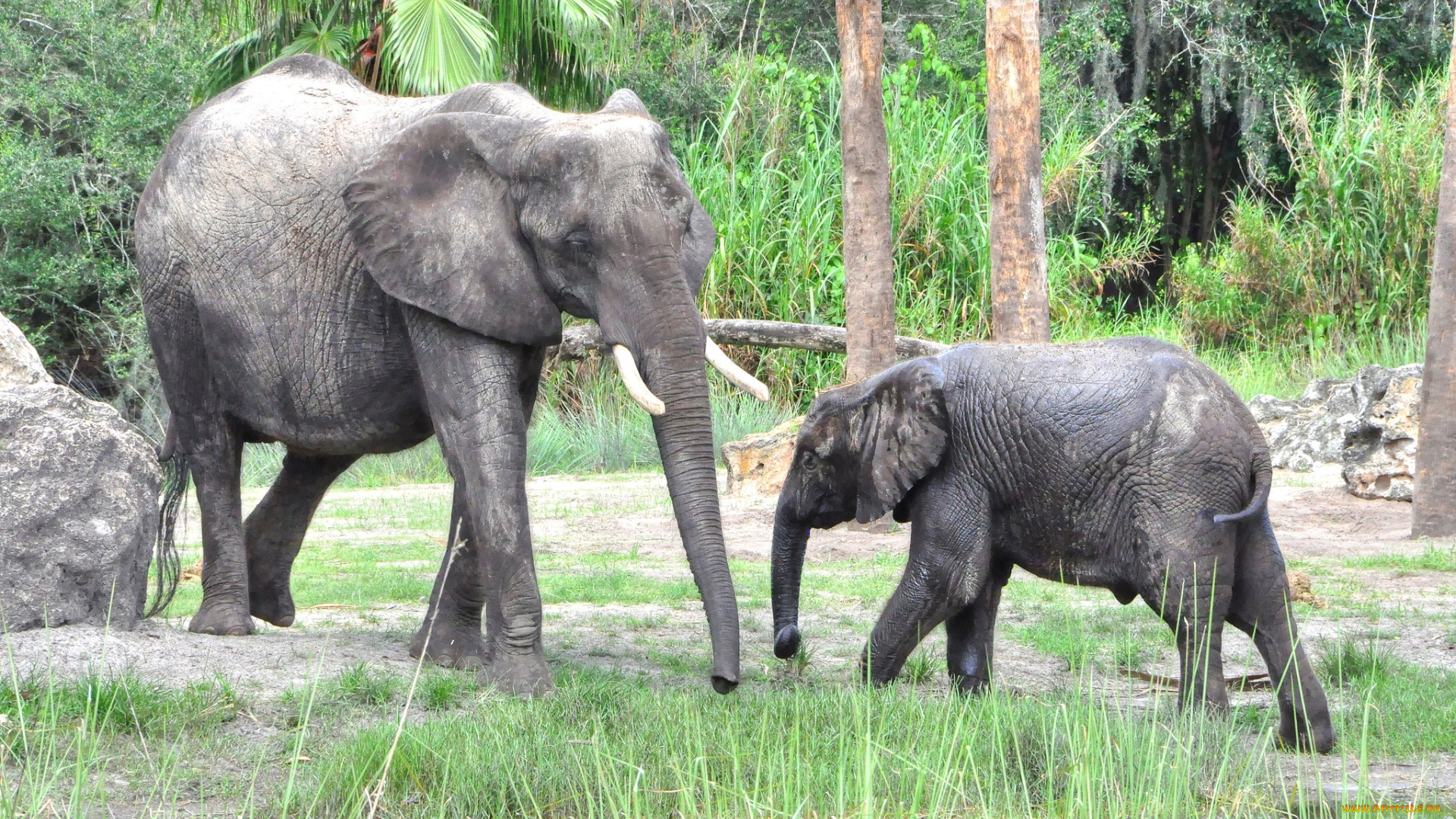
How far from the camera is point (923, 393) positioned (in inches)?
209

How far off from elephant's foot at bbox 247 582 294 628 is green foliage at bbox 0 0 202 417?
13.3m

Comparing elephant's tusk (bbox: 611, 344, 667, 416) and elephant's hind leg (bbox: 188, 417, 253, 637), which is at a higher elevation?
elephant's tusk (bbox: 611, 344, 667, 416)

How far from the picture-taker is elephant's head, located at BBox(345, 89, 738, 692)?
16.5 feet

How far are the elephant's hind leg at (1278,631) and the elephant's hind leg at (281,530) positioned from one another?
387cm

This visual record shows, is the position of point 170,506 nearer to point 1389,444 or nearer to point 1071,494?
point 1071,494

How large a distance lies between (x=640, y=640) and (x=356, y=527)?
18.2 feet

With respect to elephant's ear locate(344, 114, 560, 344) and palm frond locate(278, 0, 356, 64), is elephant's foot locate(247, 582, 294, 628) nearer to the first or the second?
elephant's ear locate(344, 114, 560, 344)

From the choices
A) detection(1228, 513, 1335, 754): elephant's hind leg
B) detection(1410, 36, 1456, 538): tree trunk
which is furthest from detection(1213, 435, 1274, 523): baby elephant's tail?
detection(1410, 36, 1456, 538): tree trunk

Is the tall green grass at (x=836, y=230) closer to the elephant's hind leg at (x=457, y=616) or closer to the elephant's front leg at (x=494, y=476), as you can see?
the elephant's hind leg at (x=457, y=616)

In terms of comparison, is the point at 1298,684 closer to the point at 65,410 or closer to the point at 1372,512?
the point at 65,410

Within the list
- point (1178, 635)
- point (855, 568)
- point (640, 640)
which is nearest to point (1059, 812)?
point (1178, 635)

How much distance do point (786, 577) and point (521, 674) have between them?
112cm

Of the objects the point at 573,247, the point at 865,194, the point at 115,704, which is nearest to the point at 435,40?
the point at 865,194

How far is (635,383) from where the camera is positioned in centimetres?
486
